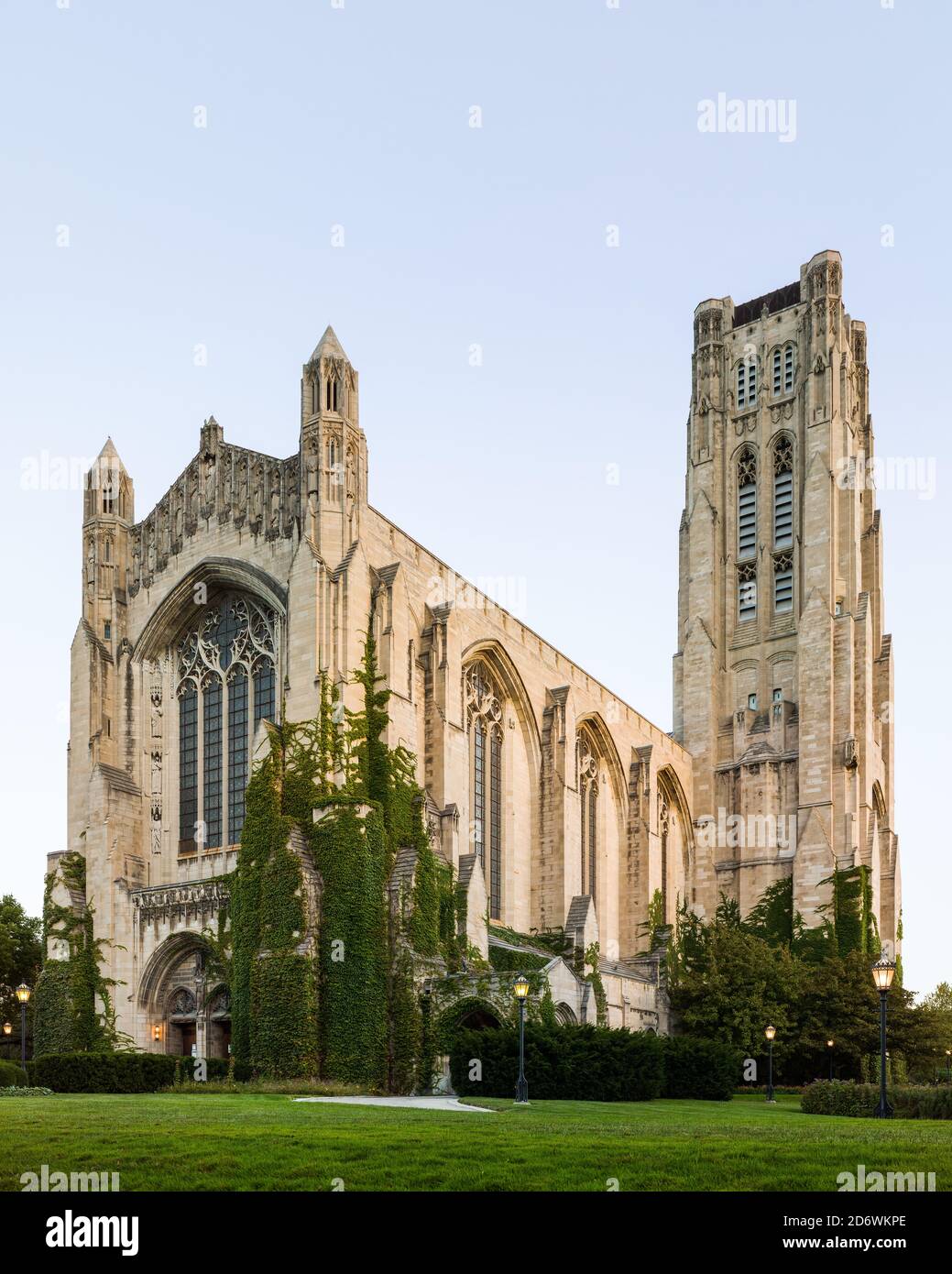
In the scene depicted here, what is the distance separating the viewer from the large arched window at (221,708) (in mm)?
42938

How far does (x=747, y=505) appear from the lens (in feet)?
230

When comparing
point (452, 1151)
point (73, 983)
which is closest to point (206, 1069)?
point (73, 983)

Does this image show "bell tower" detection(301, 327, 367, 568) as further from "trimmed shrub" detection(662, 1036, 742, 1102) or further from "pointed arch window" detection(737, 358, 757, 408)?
"pointed arch window" detection(737, 358, 757, 408)

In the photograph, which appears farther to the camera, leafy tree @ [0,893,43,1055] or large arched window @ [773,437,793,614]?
large arched window @ [773,437,793,614]

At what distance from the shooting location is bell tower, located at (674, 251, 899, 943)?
62.9 meters

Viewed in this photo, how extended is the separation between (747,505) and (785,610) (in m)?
6.11

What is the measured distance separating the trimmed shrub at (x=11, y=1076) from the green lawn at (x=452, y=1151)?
474 inches

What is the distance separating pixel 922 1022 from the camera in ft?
168

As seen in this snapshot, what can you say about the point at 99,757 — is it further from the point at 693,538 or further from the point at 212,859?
the point at 693,538

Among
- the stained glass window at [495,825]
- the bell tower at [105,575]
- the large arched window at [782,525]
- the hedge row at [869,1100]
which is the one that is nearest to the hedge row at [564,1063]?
the hedge row at [869,1100]

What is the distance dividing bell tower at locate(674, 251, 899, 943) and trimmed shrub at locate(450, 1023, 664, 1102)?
27.9 m

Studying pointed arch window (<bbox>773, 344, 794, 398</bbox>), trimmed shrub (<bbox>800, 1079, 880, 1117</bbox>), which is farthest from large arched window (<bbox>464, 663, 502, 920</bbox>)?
pointed arch window (<bbox>773, 344, 794, 398</bbox>)

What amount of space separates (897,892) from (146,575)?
39.8 m
